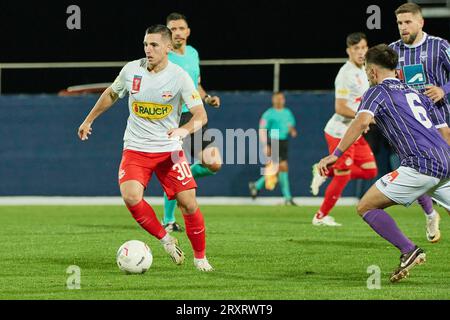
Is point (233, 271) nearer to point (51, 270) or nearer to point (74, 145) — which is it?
point (51, 270)

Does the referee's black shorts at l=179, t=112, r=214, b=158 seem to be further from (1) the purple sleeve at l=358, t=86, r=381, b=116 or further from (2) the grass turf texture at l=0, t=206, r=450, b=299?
(1) the purple sleeve at l=358, t=86, r=381, b=116

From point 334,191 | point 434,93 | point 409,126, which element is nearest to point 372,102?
point 409,126

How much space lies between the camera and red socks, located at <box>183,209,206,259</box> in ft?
31.0

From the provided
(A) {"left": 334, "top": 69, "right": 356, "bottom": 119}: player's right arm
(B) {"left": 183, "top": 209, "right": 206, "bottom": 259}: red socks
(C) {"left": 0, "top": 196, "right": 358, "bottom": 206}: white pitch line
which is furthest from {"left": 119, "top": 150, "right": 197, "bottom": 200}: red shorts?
(C) {"left": 0, "top": 196, "right": 358, "bottom": 206}: white pitch line

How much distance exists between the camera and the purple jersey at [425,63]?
11.1 metres

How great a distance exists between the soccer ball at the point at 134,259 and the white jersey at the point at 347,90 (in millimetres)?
5171

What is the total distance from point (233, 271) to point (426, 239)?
140 inches

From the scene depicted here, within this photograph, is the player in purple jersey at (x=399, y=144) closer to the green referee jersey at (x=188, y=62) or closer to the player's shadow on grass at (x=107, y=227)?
the green referee jersey at (x=188, y=62)

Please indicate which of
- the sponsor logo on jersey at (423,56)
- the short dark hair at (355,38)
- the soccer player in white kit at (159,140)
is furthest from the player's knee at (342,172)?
the soccer player in white kit at (159,140)

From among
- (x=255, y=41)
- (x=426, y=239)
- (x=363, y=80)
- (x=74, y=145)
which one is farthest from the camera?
(x=255, y=41)

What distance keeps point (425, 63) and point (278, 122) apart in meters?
8.32

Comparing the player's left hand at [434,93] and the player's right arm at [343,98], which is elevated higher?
the player's left hand at [434,93]

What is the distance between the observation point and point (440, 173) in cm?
860
